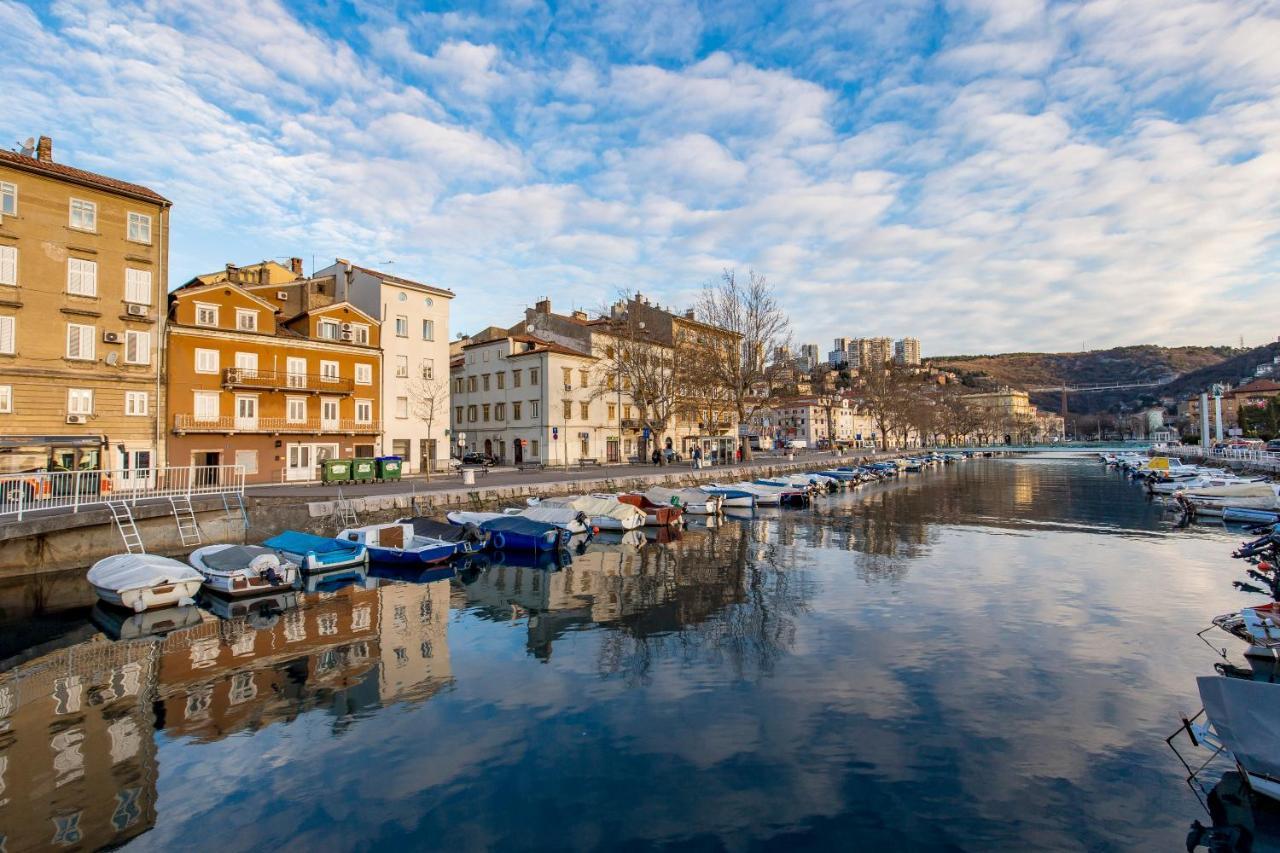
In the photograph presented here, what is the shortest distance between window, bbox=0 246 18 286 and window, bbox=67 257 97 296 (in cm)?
174

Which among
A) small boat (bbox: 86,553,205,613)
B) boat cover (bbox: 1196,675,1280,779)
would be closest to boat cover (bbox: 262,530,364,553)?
small boat (bbox: 86,553,205,613)

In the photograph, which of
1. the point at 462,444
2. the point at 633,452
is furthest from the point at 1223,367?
the point at 462,444

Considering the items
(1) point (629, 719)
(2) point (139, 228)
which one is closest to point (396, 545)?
(1) point (629, 719)

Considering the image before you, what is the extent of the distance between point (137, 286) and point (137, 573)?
70.3 feet

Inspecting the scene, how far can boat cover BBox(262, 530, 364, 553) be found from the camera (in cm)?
2122

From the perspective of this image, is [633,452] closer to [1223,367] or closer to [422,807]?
[422,807]

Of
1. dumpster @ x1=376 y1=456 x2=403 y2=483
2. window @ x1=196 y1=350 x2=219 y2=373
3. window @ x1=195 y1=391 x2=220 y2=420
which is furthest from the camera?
dumpster @ x1=376 y1=456 x2=403 y2=483

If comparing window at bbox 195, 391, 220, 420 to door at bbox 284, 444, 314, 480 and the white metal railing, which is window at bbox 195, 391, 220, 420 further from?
the white metal railing

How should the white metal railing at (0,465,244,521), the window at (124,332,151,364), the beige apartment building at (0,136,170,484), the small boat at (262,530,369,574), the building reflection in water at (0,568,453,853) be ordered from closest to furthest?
the building reflection in water at (0,568,453,853), the white metal railing at (0,465,244,521), the small boat at (262,530,369,574), the beige apartment building at (0,136,170,484), the window at (124,332,151,364)

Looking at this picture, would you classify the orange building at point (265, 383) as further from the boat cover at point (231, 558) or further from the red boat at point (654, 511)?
the red boat at point (654, 511)

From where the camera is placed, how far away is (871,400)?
95.4 metres

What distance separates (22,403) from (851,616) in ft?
114

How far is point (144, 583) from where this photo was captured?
16266mm

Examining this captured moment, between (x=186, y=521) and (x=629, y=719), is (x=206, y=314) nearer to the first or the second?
(x=186, y=521)
